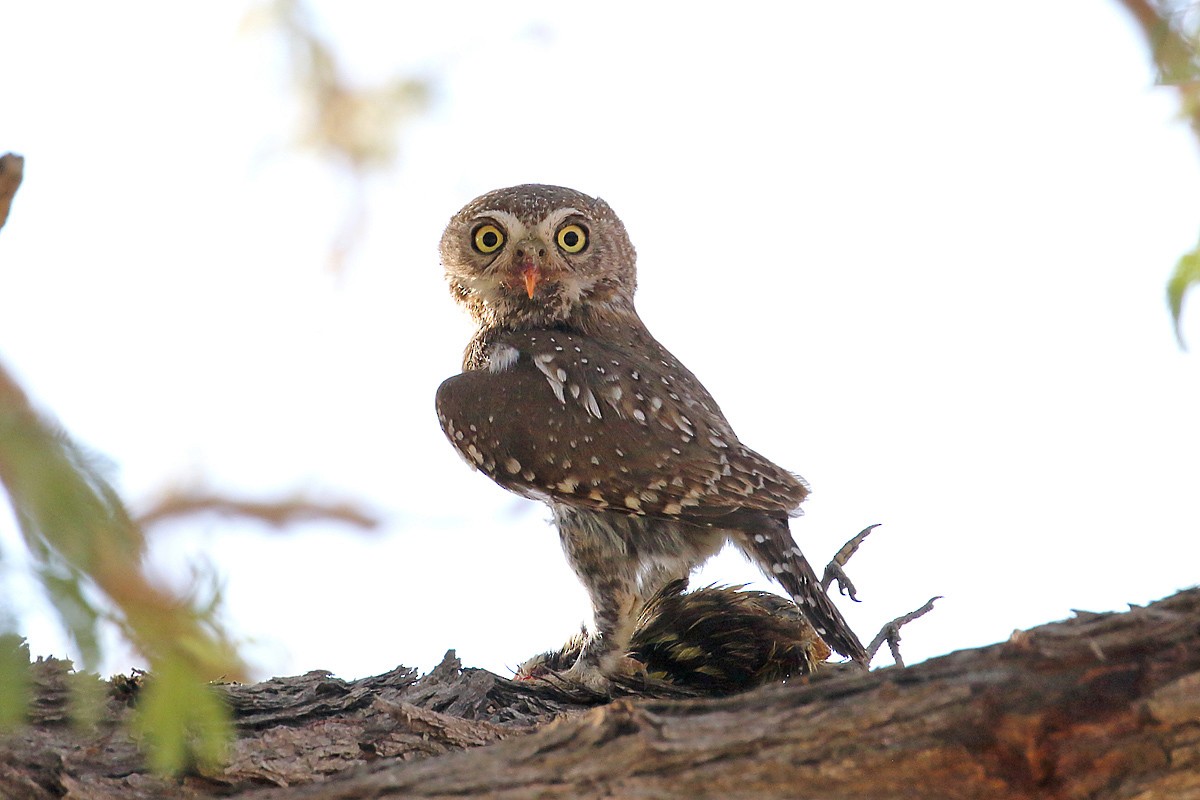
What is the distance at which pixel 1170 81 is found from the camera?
2.27m

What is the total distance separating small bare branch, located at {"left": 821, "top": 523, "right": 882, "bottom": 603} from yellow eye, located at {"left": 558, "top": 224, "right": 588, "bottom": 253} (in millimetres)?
2311

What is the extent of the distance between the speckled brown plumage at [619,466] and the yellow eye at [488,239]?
0.93 feet

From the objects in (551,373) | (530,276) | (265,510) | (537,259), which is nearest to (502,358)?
(551,373)

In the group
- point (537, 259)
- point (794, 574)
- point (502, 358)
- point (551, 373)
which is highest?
point (537, 259)

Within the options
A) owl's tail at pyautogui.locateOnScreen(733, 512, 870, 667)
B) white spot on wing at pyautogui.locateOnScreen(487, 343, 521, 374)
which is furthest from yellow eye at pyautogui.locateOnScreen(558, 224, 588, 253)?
owl's tail at pyautogui.locateOnScreen(733, 512, 870, 667)

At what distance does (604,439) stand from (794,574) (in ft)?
3.13

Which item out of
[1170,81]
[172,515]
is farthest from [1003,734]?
[172,515]

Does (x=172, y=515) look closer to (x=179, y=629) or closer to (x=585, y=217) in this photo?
(x=585, y=217)

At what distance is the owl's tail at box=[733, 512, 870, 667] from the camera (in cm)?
434

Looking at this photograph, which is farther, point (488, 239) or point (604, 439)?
point (488, 239)

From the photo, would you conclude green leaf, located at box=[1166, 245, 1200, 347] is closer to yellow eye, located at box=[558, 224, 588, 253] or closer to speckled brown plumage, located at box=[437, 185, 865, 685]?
speckled brown plumage, located at box=[437, 185, 865, 685]

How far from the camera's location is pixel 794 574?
4.64m

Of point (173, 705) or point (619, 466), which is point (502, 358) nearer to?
point (619, 466)

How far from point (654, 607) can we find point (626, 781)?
7.63ft
